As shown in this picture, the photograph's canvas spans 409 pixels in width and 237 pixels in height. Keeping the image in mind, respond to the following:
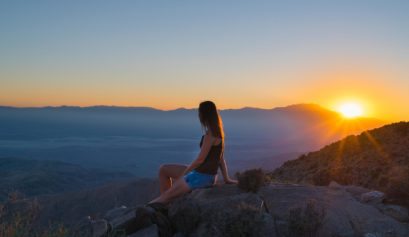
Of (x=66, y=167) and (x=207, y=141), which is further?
(x=66, y=167)

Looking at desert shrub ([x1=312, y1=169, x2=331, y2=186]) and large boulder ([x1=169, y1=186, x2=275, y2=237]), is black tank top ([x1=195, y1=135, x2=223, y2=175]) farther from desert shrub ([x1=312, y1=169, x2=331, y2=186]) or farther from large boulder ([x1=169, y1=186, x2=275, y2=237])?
desert shrub ([x1=312, y1=169, x2=331, y2=186])

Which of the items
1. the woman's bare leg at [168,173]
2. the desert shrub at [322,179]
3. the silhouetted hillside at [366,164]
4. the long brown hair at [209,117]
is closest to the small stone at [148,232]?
the woman's bare leg at [168,173]

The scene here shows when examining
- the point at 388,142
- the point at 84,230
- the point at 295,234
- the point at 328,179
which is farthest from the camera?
the point at 388,142

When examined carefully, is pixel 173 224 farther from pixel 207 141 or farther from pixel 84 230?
pixel 84 230

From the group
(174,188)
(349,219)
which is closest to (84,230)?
(174,188)

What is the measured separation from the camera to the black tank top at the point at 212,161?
7.71m

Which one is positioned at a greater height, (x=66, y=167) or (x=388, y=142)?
(x=388, y=142)

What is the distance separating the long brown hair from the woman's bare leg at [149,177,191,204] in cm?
96

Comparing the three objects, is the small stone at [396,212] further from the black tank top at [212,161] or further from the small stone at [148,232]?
the small stone at [148,232]

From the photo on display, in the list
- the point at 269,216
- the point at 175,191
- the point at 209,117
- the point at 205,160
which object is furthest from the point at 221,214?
the point at 209,117

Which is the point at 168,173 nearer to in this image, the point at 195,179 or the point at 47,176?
the point at 195,179

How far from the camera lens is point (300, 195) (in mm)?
8023

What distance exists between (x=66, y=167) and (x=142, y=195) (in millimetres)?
125629

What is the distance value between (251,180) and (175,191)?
1.23 m
